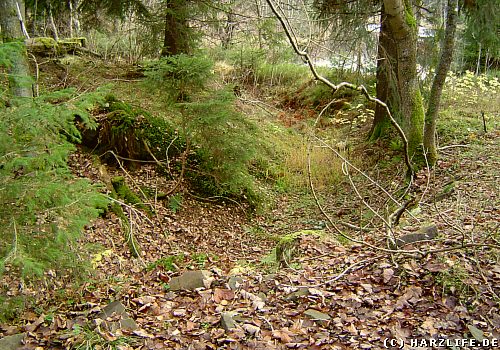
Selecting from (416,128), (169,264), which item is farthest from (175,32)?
(169,264)

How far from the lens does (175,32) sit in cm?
917

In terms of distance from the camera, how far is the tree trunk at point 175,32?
886 centimetres

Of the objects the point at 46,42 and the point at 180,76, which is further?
the point at 46,42

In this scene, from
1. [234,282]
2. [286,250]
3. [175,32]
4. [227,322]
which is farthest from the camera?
[175,32]

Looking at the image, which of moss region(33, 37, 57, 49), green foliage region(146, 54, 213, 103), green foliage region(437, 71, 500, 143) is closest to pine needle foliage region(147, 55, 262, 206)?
green foliage region(146, 54, 213, 103)

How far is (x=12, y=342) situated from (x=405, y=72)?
726 centimetres

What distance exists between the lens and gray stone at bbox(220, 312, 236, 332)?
3.20 meters

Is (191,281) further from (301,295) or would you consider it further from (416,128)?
(416,128)

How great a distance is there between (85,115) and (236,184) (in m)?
4.19

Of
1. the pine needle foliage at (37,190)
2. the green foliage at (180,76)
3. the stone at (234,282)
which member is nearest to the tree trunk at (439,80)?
the green foliage at (180,76)

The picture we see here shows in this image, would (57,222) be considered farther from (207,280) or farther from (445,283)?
(445,283)

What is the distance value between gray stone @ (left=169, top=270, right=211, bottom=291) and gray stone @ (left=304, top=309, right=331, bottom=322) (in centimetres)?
109

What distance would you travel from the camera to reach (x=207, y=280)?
407 centimetres

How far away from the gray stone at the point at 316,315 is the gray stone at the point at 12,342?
7.33 feet
